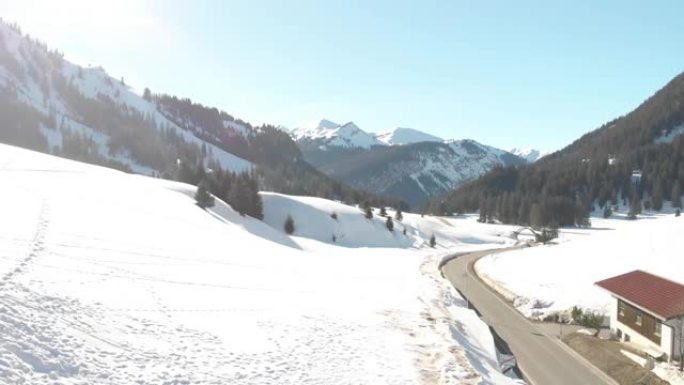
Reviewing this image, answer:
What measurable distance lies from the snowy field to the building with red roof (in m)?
12.7

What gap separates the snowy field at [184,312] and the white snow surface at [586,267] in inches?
462

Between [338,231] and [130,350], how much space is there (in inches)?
4219

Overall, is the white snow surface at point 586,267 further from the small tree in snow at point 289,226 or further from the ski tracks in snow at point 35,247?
the small tree in snow at point 289,226

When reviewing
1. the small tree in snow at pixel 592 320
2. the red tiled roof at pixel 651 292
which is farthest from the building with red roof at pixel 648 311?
the small tree in snow at pixel 592 320

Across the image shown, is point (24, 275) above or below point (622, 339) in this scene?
above

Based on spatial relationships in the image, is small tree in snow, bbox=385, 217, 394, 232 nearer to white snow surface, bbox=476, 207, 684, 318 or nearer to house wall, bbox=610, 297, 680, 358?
white snow surface, bbox=476, 207, 684, 318

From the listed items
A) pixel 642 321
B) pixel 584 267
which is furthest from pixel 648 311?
pixel 584 267

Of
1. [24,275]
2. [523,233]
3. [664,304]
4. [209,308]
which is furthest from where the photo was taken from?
[523,233]

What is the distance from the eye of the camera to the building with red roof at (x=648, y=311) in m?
35.8

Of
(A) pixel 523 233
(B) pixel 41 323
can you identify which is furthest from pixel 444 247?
(B) pixel 41 323

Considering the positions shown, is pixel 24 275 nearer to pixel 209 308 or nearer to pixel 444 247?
pixel 209 308

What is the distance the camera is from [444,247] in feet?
441

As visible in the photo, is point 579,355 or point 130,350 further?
point 579,355

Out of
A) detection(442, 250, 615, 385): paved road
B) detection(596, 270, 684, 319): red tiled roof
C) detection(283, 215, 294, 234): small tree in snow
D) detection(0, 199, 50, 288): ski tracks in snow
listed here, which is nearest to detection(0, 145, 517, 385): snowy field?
detection(0, 199, 50, 288): ski tracks in snow
